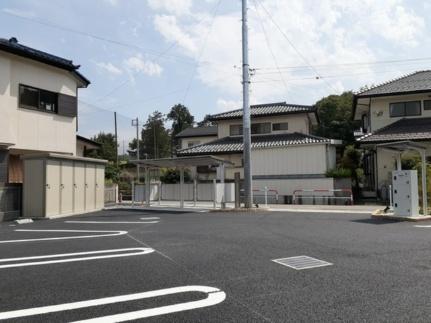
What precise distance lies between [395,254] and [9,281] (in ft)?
21.8

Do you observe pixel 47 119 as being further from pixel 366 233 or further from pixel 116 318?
pixel 116 318

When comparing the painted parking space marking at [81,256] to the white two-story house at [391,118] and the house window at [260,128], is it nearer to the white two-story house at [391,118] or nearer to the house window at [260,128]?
the white two-story house at [391,118]

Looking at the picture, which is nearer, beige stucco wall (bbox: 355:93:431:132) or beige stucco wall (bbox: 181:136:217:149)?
beige stucco wall (bbox: 355:93:431:132)

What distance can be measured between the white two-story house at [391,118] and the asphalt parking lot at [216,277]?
14.6 m

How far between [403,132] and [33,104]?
20.7 metres

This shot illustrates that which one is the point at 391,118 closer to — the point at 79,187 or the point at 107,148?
the point at 79,187

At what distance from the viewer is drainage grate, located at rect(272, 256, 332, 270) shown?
21.9ft

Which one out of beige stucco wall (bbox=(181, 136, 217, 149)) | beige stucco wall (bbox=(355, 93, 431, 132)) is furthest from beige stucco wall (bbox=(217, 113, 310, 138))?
beige stucco wall (bbox=(181, 136, 217, 149))

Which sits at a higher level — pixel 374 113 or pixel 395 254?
pixel 374 113

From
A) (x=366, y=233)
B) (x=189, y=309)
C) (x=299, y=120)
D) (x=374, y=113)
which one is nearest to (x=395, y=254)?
(x=366, y=233)

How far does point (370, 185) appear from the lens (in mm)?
27656

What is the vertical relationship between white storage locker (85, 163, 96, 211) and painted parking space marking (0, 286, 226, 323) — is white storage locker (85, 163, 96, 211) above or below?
above

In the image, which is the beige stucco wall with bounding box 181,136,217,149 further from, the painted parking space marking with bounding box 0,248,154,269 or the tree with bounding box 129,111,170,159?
the painted parking space marking with bounding box 0,248,154,269

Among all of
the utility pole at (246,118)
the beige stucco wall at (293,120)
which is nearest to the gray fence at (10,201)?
the utility pole at (246,118)
